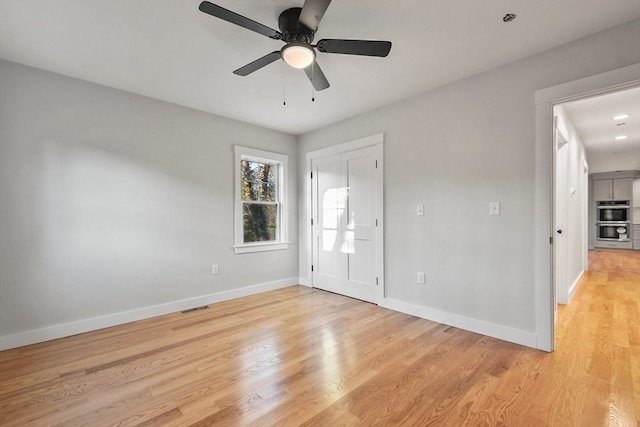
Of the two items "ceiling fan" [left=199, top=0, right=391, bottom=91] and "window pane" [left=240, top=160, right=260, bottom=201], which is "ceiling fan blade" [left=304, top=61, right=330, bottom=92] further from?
"window pane" [left=240, top=160, right=260, bottom=201]

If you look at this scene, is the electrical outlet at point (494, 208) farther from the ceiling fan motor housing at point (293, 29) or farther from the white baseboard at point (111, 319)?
the white baseboard at point (111, 319)

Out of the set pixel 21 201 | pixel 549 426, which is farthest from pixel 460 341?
pixel 21 201

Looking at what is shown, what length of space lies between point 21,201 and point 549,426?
14.0 ft

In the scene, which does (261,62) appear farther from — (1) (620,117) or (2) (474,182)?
(1) (620,117)

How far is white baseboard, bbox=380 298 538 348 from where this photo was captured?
2.51 m

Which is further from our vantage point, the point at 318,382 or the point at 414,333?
the point at 414,333

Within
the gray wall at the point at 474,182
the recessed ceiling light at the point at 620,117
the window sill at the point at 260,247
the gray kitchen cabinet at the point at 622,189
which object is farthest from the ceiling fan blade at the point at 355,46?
the gray kitchen cabinet at the point at 622,189

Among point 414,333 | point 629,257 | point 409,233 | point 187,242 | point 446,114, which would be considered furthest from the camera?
point 629,257

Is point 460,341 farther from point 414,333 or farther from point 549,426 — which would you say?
point 549,426

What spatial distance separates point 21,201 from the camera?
102 inches

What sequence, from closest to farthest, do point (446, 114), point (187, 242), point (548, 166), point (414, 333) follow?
point (548, 166)
point (414, 333)
point (446, 114)
point (187, 242)

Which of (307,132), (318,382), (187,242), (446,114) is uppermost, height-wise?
(307,132)

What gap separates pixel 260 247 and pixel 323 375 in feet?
8.18

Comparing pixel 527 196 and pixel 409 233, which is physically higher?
pixel 527 196
